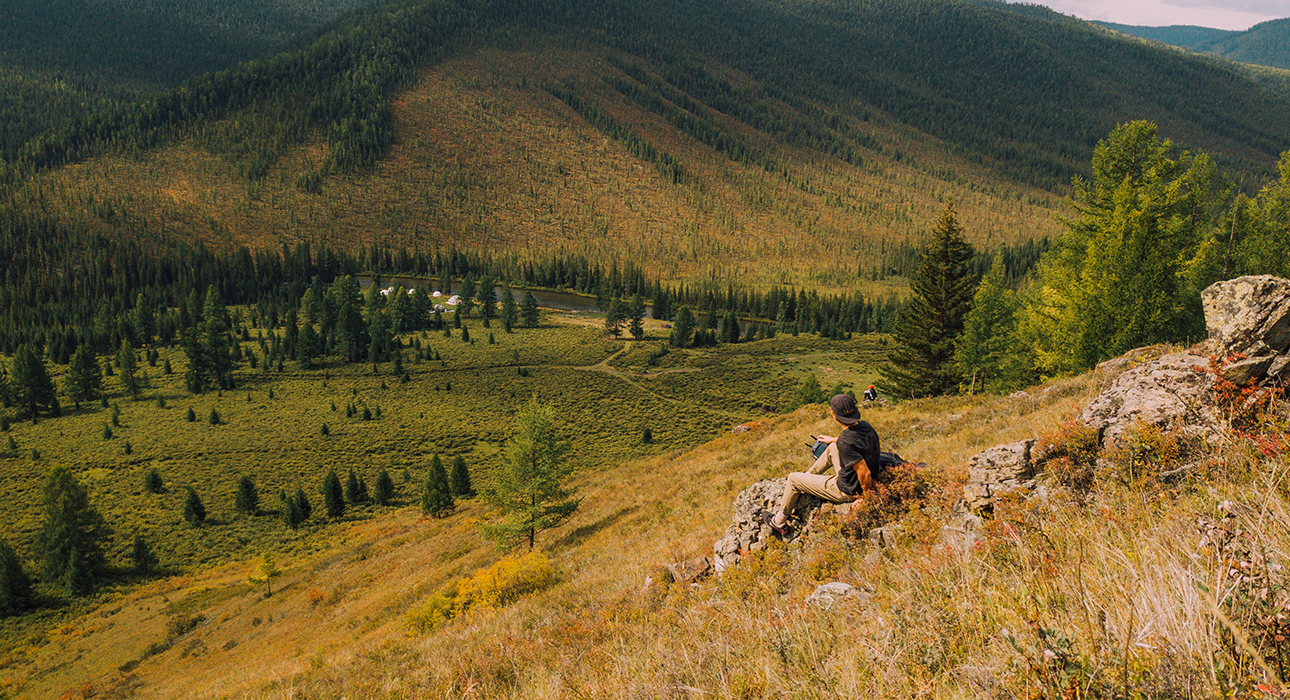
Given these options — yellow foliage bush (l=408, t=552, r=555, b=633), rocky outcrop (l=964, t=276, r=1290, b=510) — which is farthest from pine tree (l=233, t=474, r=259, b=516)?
rocky outcrop (l=964, t=276, r=1290, b=510)

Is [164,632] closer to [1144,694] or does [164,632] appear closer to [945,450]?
[945,450]

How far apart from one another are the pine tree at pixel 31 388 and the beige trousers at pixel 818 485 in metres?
131

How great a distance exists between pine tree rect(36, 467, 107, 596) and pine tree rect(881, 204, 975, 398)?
7002 cm

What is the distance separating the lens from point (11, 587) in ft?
149

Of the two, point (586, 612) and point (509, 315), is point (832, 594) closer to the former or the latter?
point (586, 612)

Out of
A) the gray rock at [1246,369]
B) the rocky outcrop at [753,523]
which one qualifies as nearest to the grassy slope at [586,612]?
the rocky outcrop at [753,523]

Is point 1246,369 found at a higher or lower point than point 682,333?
higher

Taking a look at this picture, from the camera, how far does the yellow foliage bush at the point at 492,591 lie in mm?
15438

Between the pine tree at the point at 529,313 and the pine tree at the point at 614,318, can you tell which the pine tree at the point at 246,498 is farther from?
the pine tree at the point at 529,313

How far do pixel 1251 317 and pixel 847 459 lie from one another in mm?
5246

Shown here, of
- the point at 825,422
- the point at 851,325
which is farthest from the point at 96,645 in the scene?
the point at 851,325

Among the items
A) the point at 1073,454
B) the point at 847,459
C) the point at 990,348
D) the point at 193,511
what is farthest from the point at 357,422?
the point at 1073,454

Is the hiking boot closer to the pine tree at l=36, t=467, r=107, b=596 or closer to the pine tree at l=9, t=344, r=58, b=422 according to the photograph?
the pine tree at l=36, t=467, r=107, b=596

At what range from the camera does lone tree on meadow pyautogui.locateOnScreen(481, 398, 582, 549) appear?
85.9 feet
